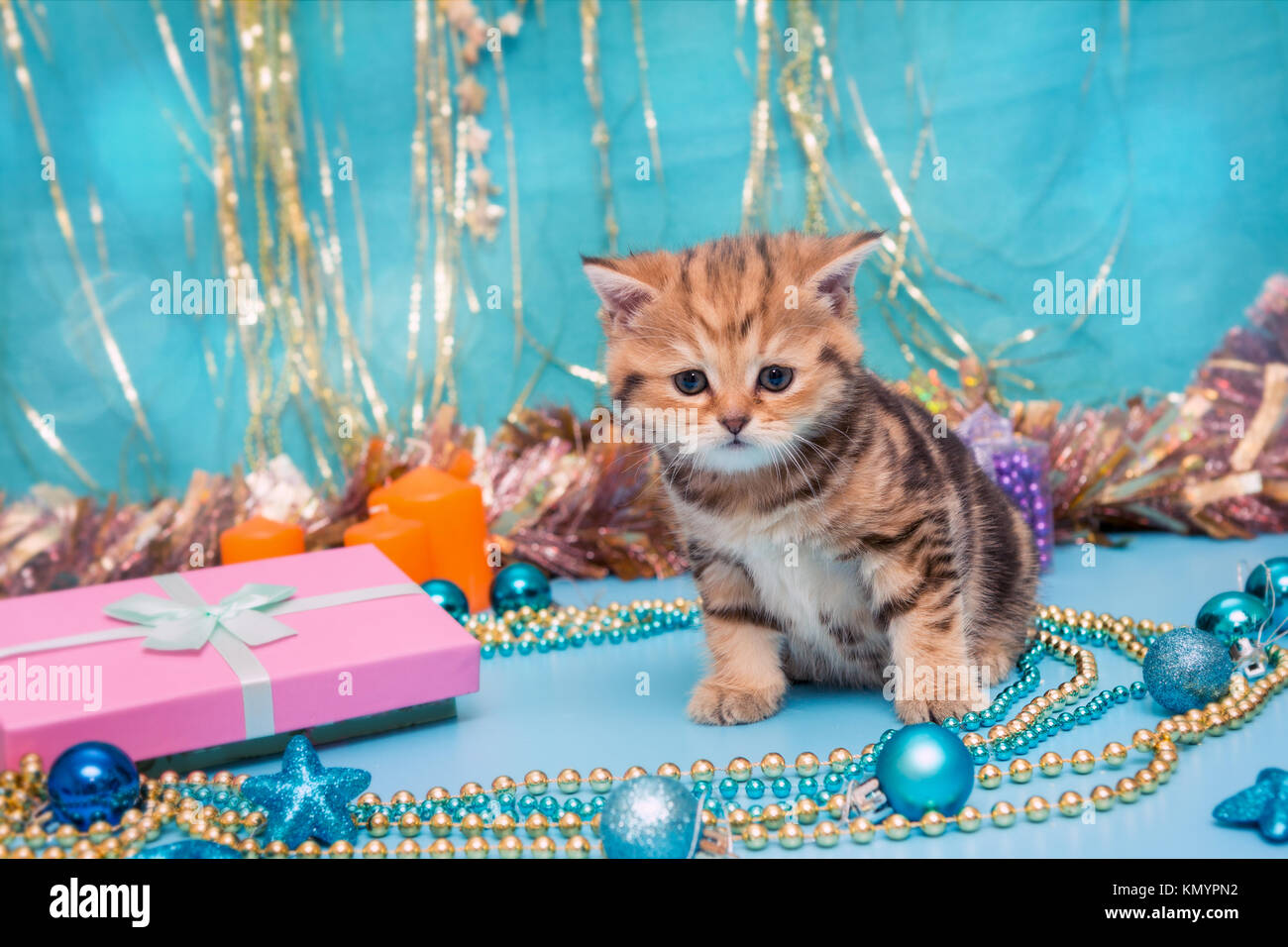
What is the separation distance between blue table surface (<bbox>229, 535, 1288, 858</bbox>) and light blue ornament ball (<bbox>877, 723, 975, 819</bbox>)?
0.03 m

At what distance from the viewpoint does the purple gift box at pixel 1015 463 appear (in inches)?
71.7

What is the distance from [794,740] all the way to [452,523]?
0.71 metres

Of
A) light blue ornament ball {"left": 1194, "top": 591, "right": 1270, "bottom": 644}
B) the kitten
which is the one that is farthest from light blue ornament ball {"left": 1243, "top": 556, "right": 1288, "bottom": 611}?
the kitten

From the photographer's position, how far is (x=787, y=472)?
4.10 feet

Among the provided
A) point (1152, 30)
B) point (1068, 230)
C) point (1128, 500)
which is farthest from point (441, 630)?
point (1152, 30)

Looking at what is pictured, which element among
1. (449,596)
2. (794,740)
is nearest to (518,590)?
(449,596)

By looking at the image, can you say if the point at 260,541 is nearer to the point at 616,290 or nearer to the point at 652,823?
the point at 616,290

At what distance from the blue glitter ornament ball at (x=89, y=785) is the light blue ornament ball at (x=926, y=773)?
68 cm

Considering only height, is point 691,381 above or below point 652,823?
above

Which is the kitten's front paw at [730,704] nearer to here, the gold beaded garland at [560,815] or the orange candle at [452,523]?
the gold beaded garland at [560,815]

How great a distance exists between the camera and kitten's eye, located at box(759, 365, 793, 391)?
121cm

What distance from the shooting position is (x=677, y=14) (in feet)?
7.50

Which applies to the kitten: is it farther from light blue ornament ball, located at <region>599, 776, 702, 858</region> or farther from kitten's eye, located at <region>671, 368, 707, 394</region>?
light blue ornament ball, located at <region>599, 776, 702, 858</region>

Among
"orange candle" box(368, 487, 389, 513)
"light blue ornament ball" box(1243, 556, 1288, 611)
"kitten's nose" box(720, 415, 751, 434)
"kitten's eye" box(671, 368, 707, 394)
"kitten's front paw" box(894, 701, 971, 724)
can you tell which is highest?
"kitten's eye" box(671, 368, 707, 394)
